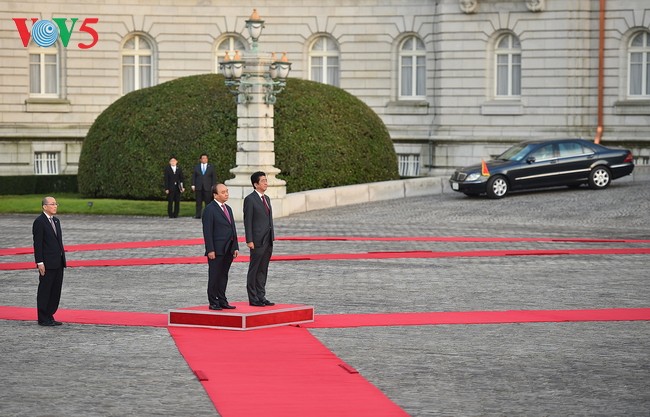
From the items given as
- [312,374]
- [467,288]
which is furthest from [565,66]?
[312,374]

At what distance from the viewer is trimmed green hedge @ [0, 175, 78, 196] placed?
4456 cm

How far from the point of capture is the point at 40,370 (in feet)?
42.8

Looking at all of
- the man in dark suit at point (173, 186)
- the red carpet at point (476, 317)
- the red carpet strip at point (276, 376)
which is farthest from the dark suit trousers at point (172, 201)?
the red carpet strip at point (276, 376)

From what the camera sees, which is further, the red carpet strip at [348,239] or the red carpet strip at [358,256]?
the red carpet strip at [348,239]

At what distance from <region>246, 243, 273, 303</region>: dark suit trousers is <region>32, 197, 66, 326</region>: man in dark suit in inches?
83.2

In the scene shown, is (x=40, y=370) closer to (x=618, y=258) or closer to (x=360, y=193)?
(x=618, y=258)

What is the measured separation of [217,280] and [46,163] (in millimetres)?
33457

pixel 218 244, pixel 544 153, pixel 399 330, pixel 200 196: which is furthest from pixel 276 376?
pixel 544 153

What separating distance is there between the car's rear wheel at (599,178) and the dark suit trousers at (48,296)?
22738 mm

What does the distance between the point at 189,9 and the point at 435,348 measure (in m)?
36.3

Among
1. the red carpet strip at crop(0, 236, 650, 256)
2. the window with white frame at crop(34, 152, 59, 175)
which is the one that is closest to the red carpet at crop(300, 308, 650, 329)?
the red carpet strip at crop(0, 236, 650, 256)

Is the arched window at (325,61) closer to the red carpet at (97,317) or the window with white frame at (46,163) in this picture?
the window with white frame at (46,163)

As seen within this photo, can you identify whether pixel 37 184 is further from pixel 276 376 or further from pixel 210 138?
pixel 276 376

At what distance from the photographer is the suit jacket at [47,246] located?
16203 mm
